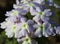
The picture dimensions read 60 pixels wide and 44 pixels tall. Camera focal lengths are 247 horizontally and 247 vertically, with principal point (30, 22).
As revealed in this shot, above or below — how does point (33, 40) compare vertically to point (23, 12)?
below

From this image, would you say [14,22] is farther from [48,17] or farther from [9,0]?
[9,0]

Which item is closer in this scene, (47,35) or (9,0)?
(47,35)

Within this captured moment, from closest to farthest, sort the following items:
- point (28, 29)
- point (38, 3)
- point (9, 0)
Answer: point (28, 29), point (38, 3), point (9, 0)

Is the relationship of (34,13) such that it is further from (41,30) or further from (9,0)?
(9,0)

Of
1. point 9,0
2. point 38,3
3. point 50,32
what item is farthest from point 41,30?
point 9,0

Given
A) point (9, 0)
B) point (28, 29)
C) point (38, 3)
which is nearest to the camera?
point (28, 29)

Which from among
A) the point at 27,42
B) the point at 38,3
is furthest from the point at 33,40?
the point at 38,3
